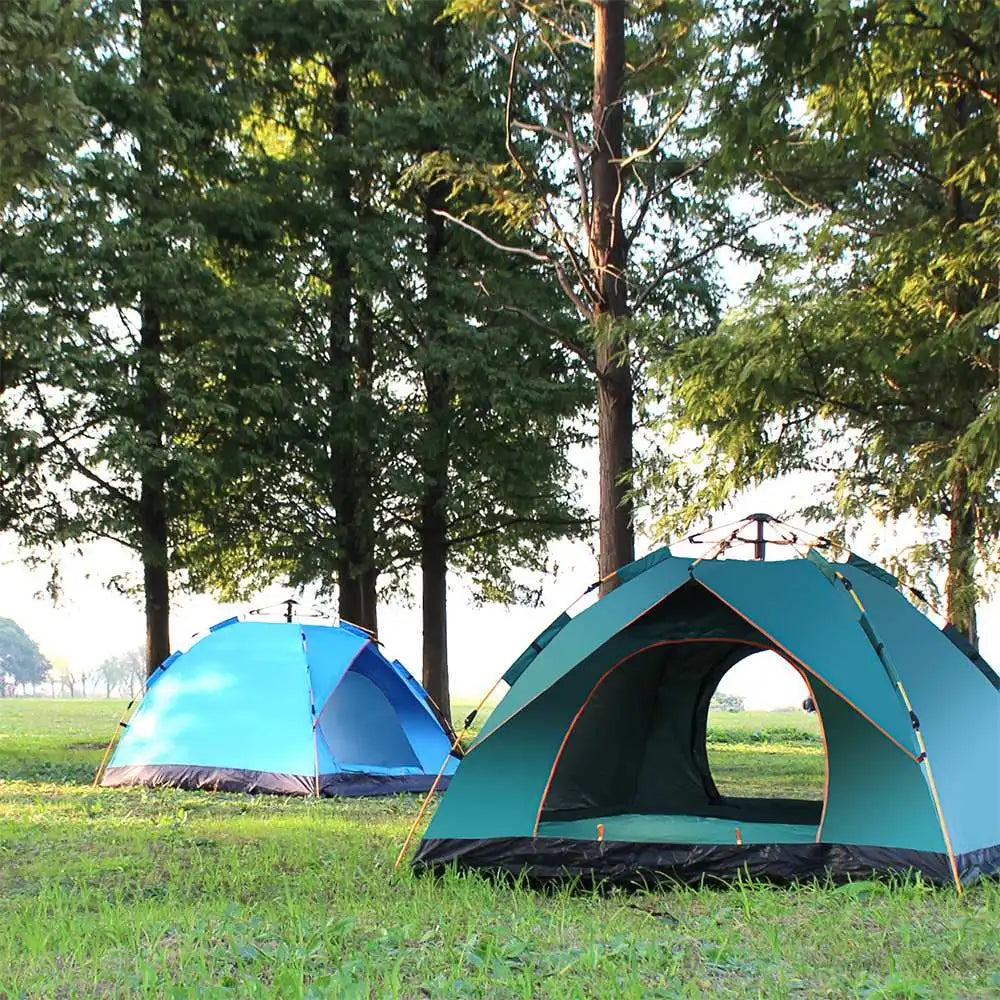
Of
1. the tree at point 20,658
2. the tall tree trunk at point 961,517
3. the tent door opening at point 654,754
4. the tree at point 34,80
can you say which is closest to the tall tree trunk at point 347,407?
the tree at point 34,80

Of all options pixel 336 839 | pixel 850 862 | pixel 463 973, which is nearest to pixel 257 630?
pixel 336 839

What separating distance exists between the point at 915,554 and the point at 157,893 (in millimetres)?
8128

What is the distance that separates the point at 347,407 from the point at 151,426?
272 centimetres

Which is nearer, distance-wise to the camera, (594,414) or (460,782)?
(460,782)

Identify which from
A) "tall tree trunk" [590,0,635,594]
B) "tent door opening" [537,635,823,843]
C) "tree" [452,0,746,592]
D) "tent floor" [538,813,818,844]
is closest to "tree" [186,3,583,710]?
"tree" [452,0,746,592]

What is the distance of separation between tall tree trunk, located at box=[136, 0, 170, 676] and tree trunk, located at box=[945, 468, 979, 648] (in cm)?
945

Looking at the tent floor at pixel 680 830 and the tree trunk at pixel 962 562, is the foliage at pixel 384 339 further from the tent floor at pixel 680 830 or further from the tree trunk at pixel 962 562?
the tent floor at pixel 680 830

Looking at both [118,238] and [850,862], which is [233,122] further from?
[850,862]

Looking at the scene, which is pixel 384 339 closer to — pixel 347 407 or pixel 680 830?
pixel 347 407

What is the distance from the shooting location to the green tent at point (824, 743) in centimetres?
698

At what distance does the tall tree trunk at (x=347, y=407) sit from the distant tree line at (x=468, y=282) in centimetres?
6

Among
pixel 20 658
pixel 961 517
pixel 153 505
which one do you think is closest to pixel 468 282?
pixel 153 505

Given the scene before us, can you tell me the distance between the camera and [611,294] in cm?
1270

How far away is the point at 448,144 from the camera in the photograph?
18.1 meters
